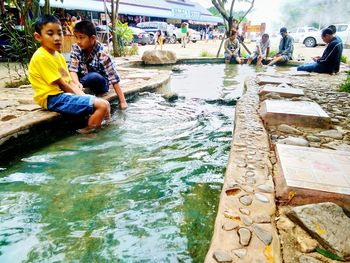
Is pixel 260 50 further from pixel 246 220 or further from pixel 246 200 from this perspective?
pixel 246 220

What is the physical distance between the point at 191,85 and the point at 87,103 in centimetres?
432

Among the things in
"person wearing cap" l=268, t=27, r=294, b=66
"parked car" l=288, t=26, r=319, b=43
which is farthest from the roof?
"parked car" l=288, t=26, r=319, b=43

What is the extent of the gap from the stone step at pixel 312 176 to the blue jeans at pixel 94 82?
119 inches

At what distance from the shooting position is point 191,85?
285 inches

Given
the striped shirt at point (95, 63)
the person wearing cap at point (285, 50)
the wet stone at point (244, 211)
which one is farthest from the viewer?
the person wearing cap at point (285, 50)

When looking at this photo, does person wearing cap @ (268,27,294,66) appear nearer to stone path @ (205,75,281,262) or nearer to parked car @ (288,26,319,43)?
stone path @ (205,75,281,262)

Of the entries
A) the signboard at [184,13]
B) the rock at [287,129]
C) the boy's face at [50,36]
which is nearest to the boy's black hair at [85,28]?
the boy's face at [50,36]

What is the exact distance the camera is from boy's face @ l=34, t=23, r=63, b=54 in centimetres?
296

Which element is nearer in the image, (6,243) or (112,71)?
(6,243)

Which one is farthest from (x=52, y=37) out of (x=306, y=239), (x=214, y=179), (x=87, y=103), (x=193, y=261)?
(x=306, y=239)

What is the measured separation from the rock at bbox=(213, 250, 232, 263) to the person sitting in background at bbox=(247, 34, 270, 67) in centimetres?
1075

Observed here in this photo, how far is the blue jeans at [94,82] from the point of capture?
4.22 meters

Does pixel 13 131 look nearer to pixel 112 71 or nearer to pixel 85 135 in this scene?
pixel 85 135

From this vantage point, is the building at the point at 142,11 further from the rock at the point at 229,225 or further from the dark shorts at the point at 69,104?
the rock at the point at 229,225
